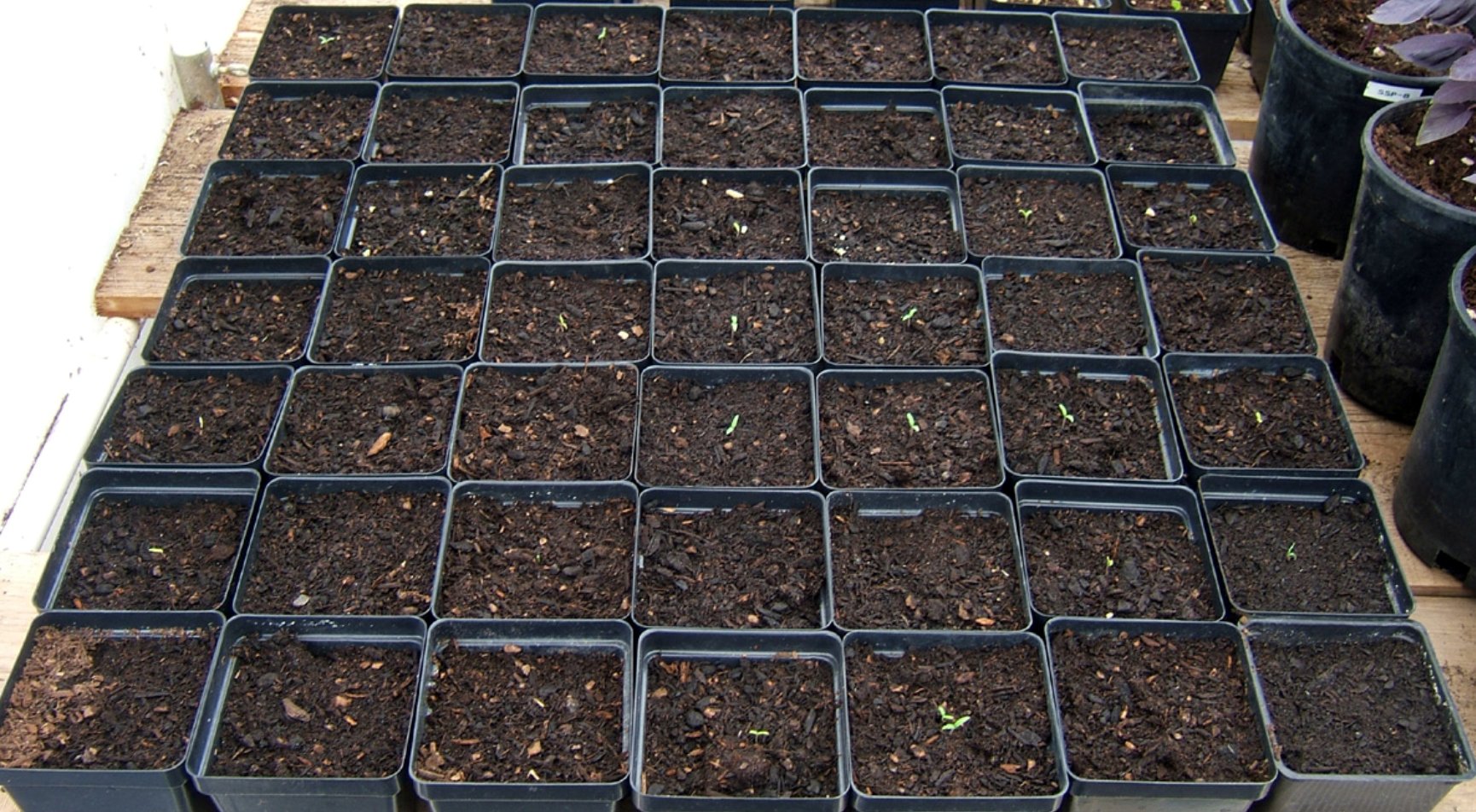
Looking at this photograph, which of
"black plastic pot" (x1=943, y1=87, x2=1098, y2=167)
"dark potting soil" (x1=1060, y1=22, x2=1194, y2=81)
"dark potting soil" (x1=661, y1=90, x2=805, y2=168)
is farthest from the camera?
"dark potting soil" (x1=1060, y1=22, x2=1194, y2=81)

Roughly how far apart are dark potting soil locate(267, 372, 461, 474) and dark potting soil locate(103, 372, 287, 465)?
0.21 feet

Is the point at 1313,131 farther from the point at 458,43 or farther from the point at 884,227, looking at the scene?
the point at 458,43

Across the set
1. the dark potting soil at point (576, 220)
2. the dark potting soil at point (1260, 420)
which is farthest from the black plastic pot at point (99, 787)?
the dark potting soil at point (1260, 420)

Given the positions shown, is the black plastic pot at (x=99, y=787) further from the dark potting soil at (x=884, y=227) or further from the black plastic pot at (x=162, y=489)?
the dark potting soil at (x=884, y=227)

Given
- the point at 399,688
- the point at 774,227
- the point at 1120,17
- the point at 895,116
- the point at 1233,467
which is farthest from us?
the point at 1120,17

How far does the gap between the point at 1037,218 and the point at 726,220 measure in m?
0.73

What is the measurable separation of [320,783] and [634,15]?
7.43ft

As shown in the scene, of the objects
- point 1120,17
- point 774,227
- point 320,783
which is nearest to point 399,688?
point 320,783

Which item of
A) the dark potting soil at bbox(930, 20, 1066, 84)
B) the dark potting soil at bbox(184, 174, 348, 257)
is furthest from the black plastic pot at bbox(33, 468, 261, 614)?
the dark potting soil at bbox(930, 20, 1066, 84)

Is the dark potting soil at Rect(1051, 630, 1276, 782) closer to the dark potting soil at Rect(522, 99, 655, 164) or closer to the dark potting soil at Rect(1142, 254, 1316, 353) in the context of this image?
the dark potting soil at Rect(1142, 254, 1316, 353)

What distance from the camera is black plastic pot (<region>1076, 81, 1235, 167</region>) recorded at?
317cm

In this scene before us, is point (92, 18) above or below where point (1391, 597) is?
above

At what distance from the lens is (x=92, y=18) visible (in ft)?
9.25

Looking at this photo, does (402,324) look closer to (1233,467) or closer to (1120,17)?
(1233,467)
